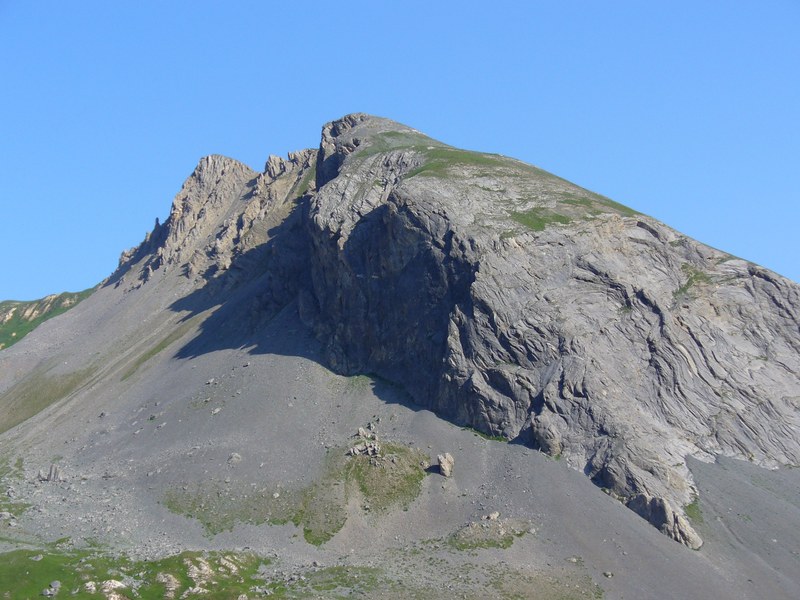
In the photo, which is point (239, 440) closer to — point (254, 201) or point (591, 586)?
point (591, 586)

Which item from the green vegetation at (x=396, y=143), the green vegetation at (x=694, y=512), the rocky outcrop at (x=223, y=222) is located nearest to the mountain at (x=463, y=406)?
the green vegetation at (x=694, y=512)

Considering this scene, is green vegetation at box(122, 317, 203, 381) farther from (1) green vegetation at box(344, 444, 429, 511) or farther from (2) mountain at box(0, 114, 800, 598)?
(1) green vegetation at box(344, 444, 429, 511)

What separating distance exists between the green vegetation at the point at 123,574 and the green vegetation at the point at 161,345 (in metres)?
53.9

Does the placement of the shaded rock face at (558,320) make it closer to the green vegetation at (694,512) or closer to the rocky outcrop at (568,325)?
the rocky outcrop at (568,325)

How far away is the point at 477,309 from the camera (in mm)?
98750

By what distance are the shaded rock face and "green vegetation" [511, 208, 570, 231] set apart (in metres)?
0.34

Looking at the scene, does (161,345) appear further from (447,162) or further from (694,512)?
(694,512)

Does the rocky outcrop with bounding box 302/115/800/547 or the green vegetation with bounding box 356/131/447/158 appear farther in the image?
the green vegetation with bounding box 356/131/447/158

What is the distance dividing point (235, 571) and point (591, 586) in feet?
105

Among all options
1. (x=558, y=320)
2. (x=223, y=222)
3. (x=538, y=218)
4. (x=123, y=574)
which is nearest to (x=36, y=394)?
(x=223, y=222)

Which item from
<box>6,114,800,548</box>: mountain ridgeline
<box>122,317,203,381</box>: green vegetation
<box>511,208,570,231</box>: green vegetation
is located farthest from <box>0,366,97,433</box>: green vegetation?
<box>511,208,570,231</box>: green vegetation

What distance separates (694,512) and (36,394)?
111m

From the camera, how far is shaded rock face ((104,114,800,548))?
88938mm

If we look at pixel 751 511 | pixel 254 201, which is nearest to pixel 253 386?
pixel 751 511
